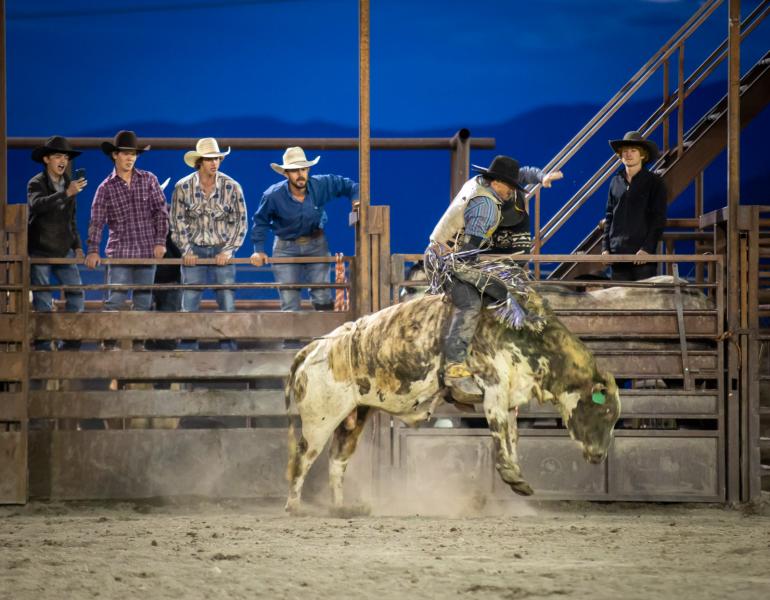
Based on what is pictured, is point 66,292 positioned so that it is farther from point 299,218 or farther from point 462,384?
point 462,384

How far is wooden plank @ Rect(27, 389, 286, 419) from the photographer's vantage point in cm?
926

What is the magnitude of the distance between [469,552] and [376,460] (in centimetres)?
277

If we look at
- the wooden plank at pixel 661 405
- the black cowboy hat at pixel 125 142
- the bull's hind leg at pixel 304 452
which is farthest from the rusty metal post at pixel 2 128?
the wooden plank at pixel 661 405

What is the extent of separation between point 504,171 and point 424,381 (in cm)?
148

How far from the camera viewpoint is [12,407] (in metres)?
9.10

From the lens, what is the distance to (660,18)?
18188 mm

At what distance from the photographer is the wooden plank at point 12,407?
29.8 ft

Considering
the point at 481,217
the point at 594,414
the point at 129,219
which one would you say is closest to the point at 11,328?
the point at 129,219

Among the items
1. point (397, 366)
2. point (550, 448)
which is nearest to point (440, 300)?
point (397, 366)

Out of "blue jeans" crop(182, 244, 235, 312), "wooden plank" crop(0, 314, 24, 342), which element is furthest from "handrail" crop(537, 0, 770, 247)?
"wooden plank" crop(0, 314, 24, 342)

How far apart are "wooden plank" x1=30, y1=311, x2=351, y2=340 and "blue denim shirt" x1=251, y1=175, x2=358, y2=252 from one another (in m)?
0.67

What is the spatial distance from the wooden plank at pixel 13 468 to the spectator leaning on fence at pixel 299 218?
2341 mm

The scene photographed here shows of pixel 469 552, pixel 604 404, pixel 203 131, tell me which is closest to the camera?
pixel 469 552

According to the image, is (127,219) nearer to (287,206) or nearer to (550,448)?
(287,206)
